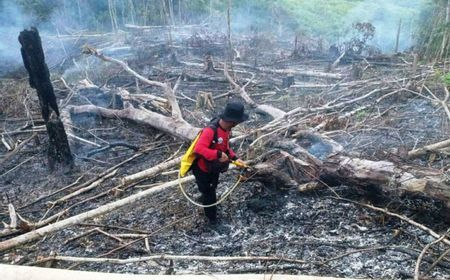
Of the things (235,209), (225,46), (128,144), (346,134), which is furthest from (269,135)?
(225,46)

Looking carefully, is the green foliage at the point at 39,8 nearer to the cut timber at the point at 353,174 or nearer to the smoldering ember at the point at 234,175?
the smoldering ember at the point at 234,175

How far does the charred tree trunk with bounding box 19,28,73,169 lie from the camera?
6.03 m

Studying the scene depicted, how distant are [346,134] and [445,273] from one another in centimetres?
344

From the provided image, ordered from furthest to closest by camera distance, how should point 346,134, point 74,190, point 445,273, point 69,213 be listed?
point 346,134 → point 74,190 → point 69,213 → point 445,273

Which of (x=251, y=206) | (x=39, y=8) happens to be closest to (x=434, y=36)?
(x=251, y=206)

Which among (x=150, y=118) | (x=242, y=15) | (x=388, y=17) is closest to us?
(x=150, y=118)

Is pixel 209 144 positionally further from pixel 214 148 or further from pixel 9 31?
pixel 9 31

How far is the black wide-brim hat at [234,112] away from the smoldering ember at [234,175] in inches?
0.6

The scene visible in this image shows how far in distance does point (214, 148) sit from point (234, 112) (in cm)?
52

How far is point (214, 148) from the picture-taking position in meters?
4.32

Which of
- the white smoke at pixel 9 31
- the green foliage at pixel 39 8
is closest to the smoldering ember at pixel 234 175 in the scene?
the white smoke at pixel 9 31

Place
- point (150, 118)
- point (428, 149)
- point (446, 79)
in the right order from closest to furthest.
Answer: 1. point (428, 149)
2. point (150, 118)
3. point (446, 79)

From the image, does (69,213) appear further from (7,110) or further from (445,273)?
(7,110)

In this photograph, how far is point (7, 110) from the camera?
994 centimetres
